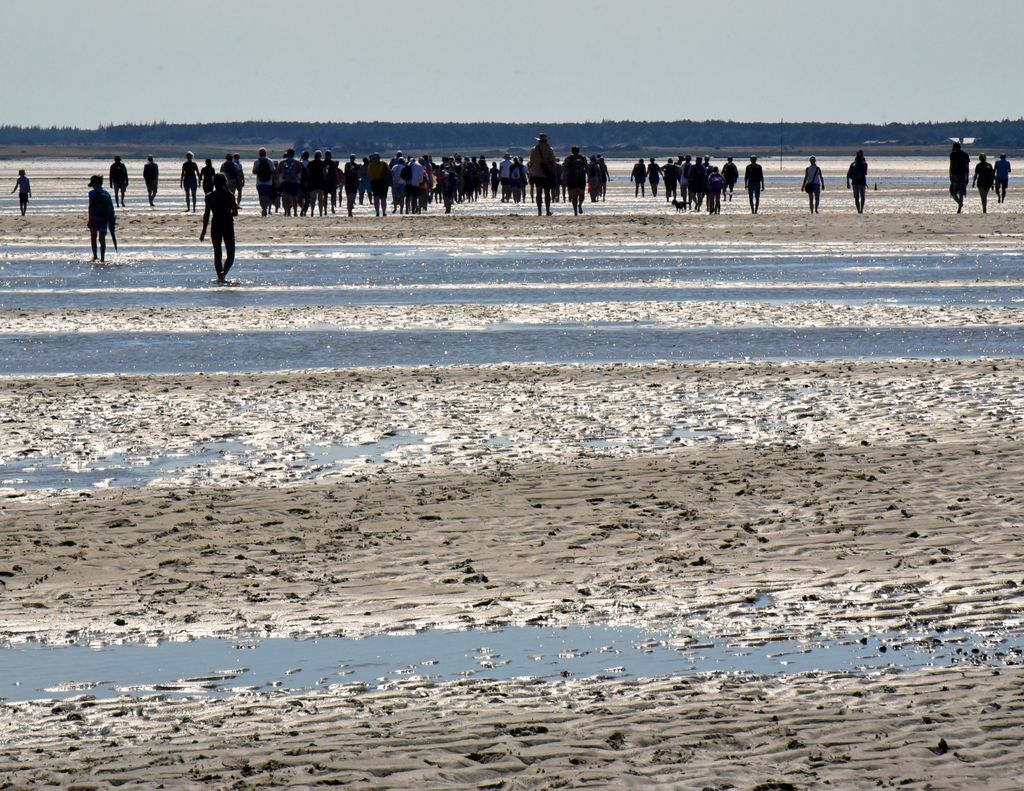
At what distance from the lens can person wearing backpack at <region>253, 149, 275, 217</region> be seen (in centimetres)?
4006

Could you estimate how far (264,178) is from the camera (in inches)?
1629

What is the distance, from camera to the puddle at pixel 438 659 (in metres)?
6.15

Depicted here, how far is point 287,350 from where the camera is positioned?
1616cm

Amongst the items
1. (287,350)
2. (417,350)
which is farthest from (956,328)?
(287,350)

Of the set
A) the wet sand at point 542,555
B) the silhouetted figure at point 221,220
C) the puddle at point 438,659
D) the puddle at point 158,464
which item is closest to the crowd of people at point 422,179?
the silhouetted figure at point 221,220

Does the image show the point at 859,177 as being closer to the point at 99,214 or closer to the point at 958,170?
the point at 958,170

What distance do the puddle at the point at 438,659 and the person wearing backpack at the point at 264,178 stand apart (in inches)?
1324

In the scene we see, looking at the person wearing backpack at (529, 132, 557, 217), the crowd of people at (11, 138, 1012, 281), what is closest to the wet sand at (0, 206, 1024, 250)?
the crowd of people at (11, 138, 1012, 281)

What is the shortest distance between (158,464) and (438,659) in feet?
14.4

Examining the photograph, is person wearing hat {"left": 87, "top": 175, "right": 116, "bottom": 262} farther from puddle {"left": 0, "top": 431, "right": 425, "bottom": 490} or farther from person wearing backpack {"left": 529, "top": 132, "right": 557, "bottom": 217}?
puddle {"left": 0, "top": 431, "right": 425, "bottom": 490}

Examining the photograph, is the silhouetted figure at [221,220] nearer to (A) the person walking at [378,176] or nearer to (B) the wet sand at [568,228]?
(B) the wet sand at [568,228]

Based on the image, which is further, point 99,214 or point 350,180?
point 350,180

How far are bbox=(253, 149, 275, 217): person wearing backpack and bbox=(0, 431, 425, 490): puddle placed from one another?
29316mm

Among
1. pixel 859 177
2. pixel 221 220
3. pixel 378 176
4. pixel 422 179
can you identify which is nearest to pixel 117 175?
pixel 422 179
